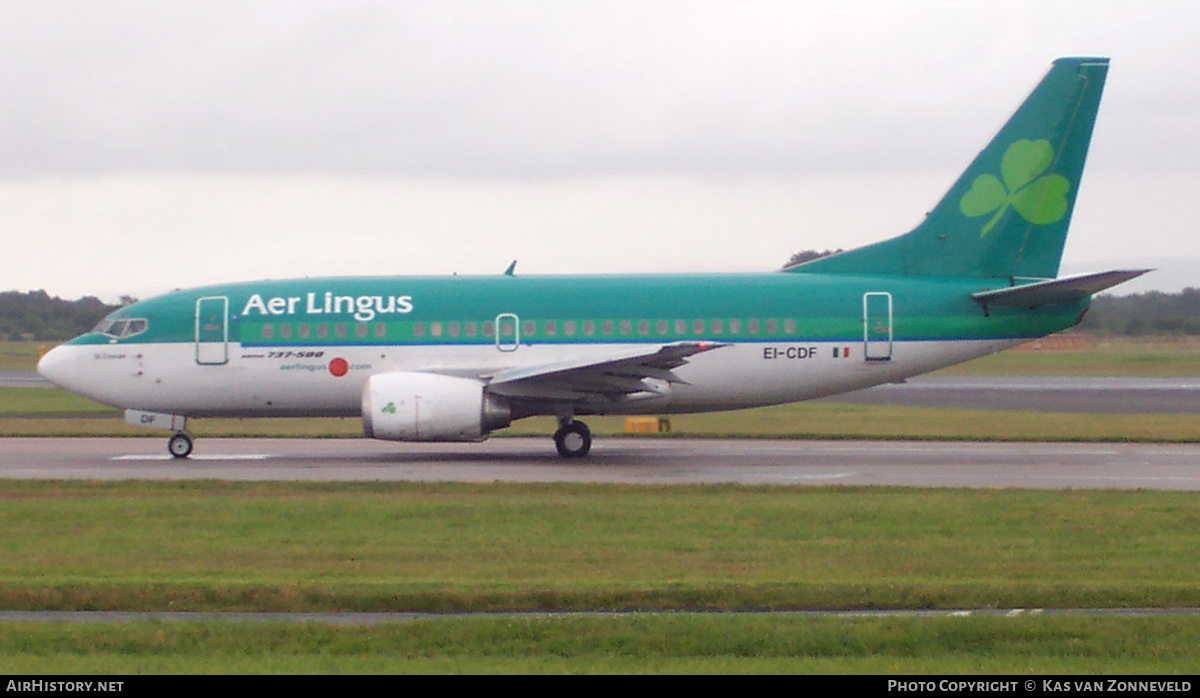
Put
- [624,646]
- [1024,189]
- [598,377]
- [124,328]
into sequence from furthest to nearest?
[124,328] → [1024,189] → [598,377] → [624,646]

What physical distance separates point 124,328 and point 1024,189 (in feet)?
60.1

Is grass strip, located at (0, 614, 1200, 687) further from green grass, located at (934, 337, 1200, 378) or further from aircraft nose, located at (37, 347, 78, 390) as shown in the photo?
green grass, located at (934, 337, 1200, 378)

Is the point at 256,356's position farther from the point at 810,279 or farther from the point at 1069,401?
the point at 1069,401

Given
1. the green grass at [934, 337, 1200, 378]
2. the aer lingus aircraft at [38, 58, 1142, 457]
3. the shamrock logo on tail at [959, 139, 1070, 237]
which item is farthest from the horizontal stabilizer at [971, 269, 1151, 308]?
the green grass at [934, 337, 1200, 378]

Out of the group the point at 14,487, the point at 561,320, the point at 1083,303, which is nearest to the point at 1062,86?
the point at 1083,303

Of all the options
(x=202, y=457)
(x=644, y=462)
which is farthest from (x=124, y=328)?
(x=644, y=462)

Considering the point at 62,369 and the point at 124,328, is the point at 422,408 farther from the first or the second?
the point at 62,369

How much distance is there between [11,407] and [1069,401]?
1342 inches

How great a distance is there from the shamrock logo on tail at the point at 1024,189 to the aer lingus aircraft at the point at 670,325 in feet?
0.09

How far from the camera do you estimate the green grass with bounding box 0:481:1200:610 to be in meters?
11.7

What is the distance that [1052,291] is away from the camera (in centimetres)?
2572

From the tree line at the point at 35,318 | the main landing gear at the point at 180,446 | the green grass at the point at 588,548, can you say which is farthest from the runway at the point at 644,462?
the tree line at the point at 35,318

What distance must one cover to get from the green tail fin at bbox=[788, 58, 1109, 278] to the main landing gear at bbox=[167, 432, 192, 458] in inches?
565

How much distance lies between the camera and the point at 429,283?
27500 mm
